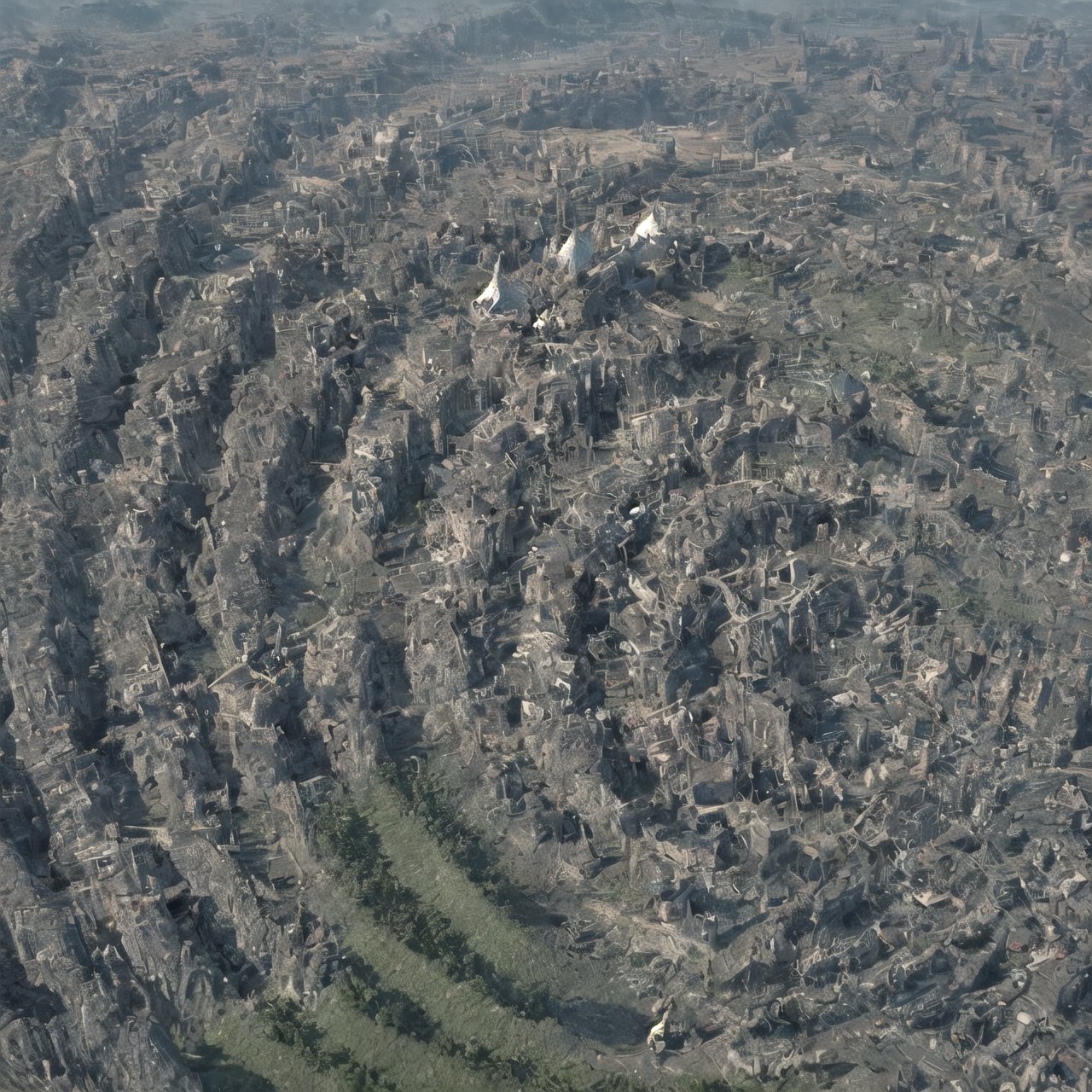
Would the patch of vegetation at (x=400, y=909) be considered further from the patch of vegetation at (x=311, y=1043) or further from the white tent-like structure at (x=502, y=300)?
the white tent-like structure at (x=502, y=300)

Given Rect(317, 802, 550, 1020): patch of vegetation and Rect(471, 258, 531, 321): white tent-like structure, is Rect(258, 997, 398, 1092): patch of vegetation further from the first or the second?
Rect(471, 258, 531, 321): white tent-like structure

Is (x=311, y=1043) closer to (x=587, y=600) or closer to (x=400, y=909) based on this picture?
(x=400, y=909)

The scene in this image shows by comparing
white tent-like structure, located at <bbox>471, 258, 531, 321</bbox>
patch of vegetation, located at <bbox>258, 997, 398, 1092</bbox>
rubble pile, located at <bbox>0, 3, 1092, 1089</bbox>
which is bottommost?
patch of vegetation, located at <bbox>258, 997, 398, 1092</bbox>

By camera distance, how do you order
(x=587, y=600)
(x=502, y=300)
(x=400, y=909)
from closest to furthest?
(x=400, y=909)
(x=587, y=600)
(x=502, y=300)

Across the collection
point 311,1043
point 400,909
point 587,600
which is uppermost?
point 587,600

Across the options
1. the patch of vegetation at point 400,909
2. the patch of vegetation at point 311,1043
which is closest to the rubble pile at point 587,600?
the patch of vegetation at point 311,1043

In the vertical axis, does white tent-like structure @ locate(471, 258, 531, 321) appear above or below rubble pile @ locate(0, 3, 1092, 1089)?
above

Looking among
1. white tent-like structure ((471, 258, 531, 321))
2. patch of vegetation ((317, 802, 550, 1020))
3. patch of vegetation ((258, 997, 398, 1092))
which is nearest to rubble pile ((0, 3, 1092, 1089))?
white tent-like structure ((471, 258, 531, 321))

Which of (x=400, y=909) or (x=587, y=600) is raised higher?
(x=587, y=600)

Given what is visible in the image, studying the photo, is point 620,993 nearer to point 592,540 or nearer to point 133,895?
point 133,895

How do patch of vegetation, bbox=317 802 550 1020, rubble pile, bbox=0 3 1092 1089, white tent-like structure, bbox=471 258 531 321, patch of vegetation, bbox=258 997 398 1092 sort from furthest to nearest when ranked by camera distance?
white tent-like structure, bbox=471 258 531 321 < rubble pile, bbox=0 3 1092 1089 < patch of vegetation, bbox=317 802 550 1020 < patch of vegetation, bbox=258 997 398 1092

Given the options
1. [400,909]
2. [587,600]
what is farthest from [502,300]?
[400,909]
